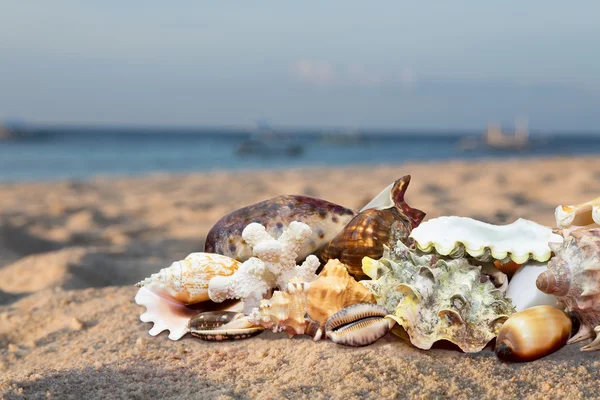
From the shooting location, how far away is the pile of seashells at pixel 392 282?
2.05 m

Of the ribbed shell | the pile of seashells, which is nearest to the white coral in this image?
the pile of seashells

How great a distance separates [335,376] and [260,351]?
393mm

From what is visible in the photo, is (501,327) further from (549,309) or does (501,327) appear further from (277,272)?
(277,272)

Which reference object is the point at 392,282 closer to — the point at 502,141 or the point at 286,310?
the point at 286,310

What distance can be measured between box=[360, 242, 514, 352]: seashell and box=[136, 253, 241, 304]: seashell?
2.69 ft

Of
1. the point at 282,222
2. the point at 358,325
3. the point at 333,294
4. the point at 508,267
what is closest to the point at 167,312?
the point at 282,222

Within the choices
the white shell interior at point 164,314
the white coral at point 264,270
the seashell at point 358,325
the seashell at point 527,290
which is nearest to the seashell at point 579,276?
the seashell at point 527,290

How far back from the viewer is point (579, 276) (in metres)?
2.01

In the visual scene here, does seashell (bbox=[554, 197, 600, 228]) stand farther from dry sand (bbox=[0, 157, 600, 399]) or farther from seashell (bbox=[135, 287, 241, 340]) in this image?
seashell (bbox=[135, 287, 241, 340])

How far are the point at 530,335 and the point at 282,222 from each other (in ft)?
4.02

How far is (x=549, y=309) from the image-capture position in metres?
2.10

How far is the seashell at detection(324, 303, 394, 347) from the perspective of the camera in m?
2.14

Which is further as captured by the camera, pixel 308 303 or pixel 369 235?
pixel 369 235

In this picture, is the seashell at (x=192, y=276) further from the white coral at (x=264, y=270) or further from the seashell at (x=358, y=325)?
the seashell at (x=358, y=325)
